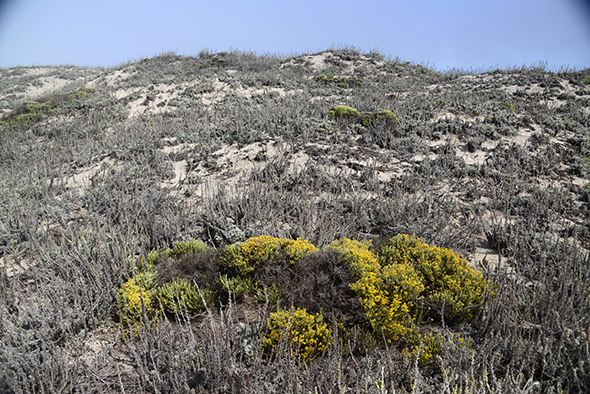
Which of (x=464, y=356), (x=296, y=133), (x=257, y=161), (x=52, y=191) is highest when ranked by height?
(x=296, y=133)

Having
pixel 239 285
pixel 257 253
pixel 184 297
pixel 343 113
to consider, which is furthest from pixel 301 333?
pixel 343 113

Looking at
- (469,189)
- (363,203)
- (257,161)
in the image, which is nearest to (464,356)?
(363,203)

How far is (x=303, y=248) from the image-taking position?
4027 millimetres

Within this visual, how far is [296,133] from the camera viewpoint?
8547 mm

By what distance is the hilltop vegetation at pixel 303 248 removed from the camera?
2586 mm

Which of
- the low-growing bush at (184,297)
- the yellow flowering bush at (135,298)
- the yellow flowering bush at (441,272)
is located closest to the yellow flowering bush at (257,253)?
the low-growing bush at (184,297)

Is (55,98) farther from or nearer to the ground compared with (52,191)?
farther from the ground

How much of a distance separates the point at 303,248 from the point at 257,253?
61cm

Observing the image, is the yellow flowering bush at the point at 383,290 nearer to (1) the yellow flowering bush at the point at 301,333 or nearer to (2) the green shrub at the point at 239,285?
(1) the yellow flowering bush at the point at 301,333

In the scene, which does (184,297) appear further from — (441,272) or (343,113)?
(343,113)

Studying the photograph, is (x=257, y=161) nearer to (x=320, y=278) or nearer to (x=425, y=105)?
(x=320, y=278)

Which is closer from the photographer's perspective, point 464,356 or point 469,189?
point 464,356

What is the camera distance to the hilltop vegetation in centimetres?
259

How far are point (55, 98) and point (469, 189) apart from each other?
18.5m
